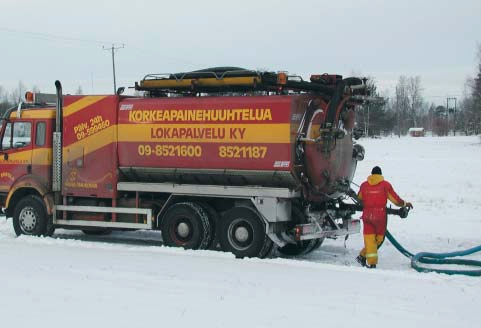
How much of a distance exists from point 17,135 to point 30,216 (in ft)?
5.79

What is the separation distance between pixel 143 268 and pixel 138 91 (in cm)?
449

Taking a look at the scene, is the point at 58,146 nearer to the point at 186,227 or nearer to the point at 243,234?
the point at 186,227

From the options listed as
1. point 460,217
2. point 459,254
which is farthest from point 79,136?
point 460,217

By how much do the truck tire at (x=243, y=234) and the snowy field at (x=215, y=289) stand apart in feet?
1.21

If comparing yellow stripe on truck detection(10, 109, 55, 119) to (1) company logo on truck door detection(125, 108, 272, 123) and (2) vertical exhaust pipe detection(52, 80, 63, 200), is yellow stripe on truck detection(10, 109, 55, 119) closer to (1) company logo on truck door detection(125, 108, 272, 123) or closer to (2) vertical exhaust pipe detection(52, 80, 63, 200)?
(2) vertical exhaust pipe detection(52, 80, 63, 200)

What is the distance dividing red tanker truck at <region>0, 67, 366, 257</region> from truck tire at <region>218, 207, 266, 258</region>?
0.02 m

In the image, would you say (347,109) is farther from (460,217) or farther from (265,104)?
(460,217)

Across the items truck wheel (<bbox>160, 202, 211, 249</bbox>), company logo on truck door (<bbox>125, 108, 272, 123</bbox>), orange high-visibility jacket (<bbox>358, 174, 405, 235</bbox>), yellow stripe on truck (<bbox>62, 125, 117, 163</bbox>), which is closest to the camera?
orange high-visibility jacket (<bbox>358, 174, 405, 235</bbox>)

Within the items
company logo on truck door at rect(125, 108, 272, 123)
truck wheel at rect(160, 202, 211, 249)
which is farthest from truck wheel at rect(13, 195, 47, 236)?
company logo on truck door at rect(125, 108, 272, 123)

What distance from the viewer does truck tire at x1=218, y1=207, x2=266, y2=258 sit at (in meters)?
11.2

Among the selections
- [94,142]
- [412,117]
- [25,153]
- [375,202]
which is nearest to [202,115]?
[94,142]

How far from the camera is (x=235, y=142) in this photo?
11.4 meters

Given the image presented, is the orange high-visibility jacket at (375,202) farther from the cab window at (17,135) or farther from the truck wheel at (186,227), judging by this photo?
the cab window at (17,135)

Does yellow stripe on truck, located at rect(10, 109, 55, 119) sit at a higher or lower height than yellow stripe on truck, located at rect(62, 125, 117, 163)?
higher
